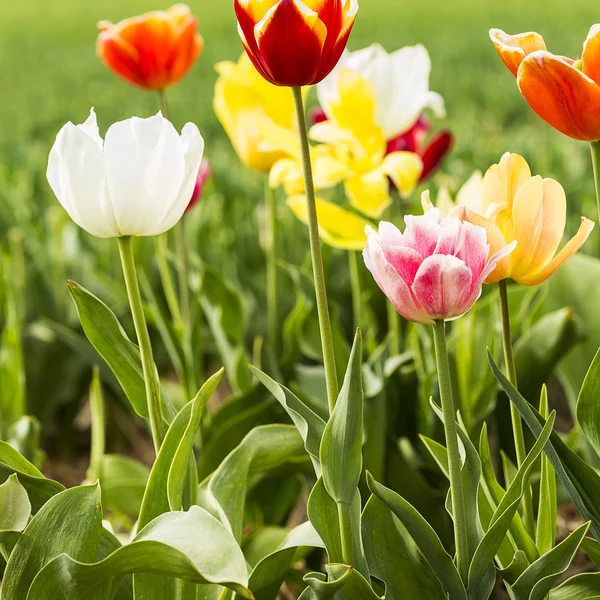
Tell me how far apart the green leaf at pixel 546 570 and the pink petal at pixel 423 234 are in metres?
0.23

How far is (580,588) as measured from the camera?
0.77m

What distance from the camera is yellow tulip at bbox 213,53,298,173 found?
125 cm

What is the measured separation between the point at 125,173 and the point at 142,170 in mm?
13

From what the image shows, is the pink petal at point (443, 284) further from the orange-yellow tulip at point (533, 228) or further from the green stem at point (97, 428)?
the green stem at point (97, 428)

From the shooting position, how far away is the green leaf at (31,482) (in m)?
0.76

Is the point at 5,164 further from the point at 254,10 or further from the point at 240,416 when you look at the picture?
the point at 254,10

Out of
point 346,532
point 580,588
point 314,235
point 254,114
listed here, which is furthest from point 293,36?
point 254,114

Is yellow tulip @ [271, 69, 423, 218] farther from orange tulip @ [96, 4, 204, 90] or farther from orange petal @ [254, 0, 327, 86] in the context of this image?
orange petal @ [254, 0, 327, 86]

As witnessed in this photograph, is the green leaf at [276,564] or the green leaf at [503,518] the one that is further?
the green leaf at [276,564]

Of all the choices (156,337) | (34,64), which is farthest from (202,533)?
(34,64)

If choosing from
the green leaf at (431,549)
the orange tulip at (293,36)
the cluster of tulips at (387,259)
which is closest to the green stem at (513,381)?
the cluster of tulips at (387,259)

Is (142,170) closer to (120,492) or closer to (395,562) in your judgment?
(395,562)

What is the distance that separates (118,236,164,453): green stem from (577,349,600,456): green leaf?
1.13 feet

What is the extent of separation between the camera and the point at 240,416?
3.88 feet
